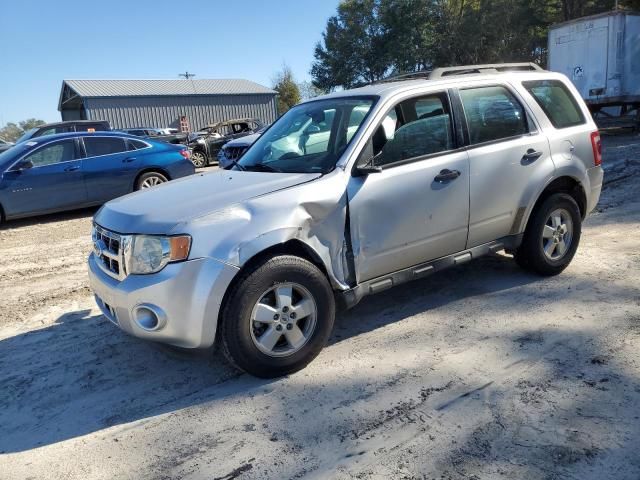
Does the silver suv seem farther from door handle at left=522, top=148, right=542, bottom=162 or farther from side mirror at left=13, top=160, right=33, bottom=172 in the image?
side mirror at left=13, top=160, right=33, bottom=172

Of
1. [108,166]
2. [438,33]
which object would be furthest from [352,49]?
[108,166]

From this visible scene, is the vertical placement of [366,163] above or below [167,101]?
below

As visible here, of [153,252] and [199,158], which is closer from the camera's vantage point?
[153,252]

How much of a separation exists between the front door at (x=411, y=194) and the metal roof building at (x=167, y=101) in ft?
121

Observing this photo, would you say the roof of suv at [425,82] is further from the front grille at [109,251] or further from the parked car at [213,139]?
the parked car at [213,139]

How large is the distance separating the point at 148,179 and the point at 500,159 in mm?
7480

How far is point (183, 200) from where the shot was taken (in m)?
3.57

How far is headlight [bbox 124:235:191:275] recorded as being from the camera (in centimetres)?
316

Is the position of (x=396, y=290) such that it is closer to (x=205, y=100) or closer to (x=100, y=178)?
(x=100, y=178)

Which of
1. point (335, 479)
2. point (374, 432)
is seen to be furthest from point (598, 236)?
point (335, 479)

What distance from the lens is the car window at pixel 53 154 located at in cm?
912

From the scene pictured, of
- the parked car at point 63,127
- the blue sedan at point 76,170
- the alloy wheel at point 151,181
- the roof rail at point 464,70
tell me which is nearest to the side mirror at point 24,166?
the blue sedan at point 76,170

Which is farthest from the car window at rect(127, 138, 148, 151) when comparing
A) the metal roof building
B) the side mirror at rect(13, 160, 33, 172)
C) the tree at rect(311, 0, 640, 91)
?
the tree at rect(311, 0, 640, 91)

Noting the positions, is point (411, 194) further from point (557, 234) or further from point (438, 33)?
point (438, 33)
